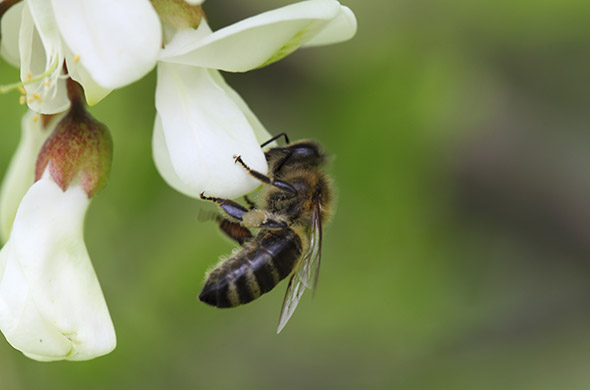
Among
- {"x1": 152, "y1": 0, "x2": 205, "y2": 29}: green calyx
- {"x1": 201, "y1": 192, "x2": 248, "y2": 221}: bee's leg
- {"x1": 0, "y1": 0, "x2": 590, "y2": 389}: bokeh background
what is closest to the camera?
{"x1": 152, "y1": 0, "x2": 205, "y2": 29}: green calyx

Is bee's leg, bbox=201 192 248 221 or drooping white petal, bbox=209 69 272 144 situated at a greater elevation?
drooping white petal, bbox=209 69 272 144

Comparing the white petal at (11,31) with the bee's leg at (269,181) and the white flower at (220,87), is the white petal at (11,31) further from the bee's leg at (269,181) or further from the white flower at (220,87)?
the bee's leg at (269,181)

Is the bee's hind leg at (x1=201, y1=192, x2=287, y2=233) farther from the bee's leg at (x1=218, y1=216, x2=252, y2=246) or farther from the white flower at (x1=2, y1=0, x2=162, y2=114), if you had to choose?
the white flower at (x1=2, y1=0, x2=162, y2=114)

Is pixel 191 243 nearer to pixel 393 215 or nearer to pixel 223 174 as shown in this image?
pixel 393 215

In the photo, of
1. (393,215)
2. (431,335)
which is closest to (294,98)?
(393,215)

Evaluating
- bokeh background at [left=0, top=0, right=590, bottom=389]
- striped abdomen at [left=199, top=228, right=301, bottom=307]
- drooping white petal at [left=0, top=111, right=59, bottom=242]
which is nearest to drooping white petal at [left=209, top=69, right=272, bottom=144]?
striped abdomen at [left=199, top=228, right=301, bottom=307]

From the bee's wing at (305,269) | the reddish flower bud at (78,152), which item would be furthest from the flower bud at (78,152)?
the bee's wing at (305,269)
